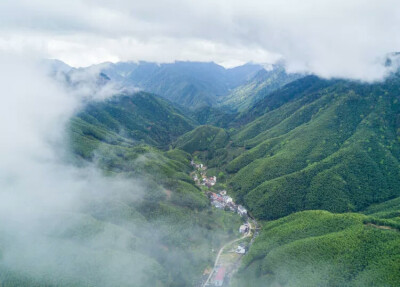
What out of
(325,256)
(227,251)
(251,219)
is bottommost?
(227,251)

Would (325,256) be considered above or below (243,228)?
above

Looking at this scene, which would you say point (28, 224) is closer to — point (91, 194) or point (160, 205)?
point (91, 194)

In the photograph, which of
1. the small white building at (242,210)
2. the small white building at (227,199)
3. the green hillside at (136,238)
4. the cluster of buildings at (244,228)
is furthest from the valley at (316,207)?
the green hillside at (136,238)

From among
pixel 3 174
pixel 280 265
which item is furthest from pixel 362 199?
pixel 3 174

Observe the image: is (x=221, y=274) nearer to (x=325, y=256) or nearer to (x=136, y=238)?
(x=136, y=238)

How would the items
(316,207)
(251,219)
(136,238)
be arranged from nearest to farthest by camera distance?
(136,238) → (316,207) → (251,219)

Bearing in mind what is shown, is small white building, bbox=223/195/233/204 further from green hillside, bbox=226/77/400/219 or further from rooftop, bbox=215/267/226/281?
rooftop, bbox=215/267/226/281

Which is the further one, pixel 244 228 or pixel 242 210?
pixel 242 210

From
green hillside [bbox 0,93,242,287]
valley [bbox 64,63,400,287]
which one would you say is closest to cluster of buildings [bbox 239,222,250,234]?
valley [bbox 64,63,400,287]

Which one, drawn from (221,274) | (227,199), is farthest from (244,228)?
(221,274)
